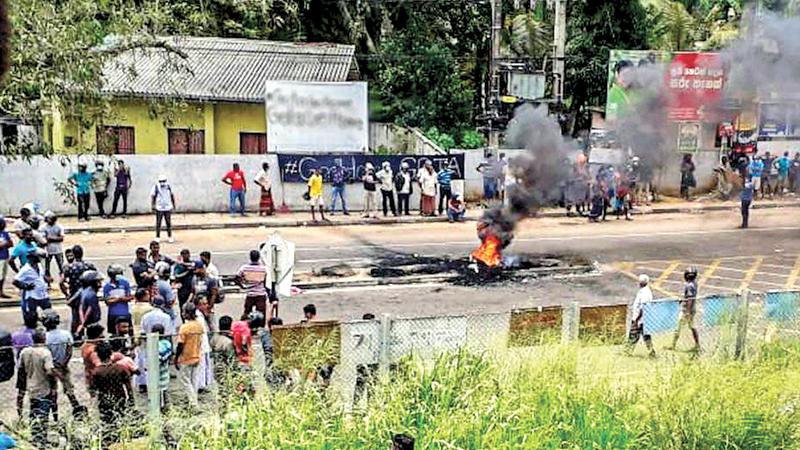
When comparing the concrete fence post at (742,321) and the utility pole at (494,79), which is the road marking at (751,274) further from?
the utility pole at (494,79)

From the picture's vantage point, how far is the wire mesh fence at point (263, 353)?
312 inches

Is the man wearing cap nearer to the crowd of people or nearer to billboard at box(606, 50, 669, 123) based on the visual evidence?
the crowd of people

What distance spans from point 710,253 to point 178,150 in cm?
1451

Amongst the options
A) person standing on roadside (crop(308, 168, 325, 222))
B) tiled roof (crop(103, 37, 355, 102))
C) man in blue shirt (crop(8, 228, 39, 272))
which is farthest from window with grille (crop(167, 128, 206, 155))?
man in blue shirt (crop(8, 228, 39, 272))

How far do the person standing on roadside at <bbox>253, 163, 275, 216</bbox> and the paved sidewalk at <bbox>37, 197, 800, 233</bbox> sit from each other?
0.24 m

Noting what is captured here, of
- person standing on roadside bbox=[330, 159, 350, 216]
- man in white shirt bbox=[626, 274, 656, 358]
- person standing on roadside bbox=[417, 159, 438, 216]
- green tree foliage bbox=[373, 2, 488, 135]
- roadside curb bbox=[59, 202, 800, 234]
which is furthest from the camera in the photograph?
green tree foliage bbox=[373, 2, 488, 135]

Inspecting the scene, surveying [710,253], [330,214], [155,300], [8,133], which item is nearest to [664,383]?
[155,300]

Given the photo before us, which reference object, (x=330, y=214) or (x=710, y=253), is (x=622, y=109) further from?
(x=330, y=214)

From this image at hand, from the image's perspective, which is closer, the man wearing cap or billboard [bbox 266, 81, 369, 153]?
the man wearing cap

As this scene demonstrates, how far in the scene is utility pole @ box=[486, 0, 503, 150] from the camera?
20.7 m

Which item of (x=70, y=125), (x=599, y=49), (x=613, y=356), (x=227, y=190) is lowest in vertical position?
(x=613, y=356)

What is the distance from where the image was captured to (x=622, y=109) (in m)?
22.2

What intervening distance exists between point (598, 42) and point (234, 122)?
37.2 ft

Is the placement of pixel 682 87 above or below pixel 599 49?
below
